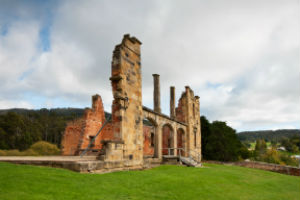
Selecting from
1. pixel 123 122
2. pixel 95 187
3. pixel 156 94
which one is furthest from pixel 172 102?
pixel 95 187

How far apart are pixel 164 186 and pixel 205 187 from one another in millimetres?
1492

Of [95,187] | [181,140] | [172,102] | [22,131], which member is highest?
[172,102]

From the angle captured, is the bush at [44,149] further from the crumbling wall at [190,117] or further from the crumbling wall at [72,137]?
the crumbling wall at [190,117]

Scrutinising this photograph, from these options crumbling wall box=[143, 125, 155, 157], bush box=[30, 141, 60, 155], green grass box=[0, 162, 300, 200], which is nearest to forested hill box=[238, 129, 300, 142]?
crumbling wall box=[143, 125, 155, 157]

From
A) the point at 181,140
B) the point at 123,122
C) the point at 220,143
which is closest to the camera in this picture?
the point at 123,122

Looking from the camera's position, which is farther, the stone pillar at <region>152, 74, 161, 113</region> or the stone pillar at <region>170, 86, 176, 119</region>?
the stone pillar at <region>170, 86, 176, 119</region>

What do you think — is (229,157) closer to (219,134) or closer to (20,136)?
(219,134)

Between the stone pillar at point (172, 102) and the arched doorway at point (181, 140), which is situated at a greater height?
the stone pillar at point (172, 102)

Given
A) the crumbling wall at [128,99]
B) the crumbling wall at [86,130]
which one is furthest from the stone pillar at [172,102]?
the crumbling wall at [128,99]

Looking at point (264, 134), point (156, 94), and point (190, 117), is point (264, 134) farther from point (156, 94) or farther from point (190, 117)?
point (156, 94)

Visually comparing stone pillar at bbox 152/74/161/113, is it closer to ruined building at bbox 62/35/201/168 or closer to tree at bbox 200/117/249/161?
ruined building at bbox 62/35/201/168

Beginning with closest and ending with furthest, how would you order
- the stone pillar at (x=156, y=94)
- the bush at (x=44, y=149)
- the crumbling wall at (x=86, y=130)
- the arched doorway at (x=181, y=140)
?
the crumbling wall at (x=86, y=130) → the stone pillar at (x=156, y=94) → the arched doorway at (x=181, y=140) → the bush at (x=44, y=149)

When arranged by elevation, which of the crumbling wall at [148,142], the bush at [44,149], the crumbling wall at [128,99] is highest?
the crumbling wall at [128,99]

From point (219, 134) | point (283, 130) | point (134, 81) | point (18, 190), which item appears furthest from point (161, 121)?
point (283, 130)
